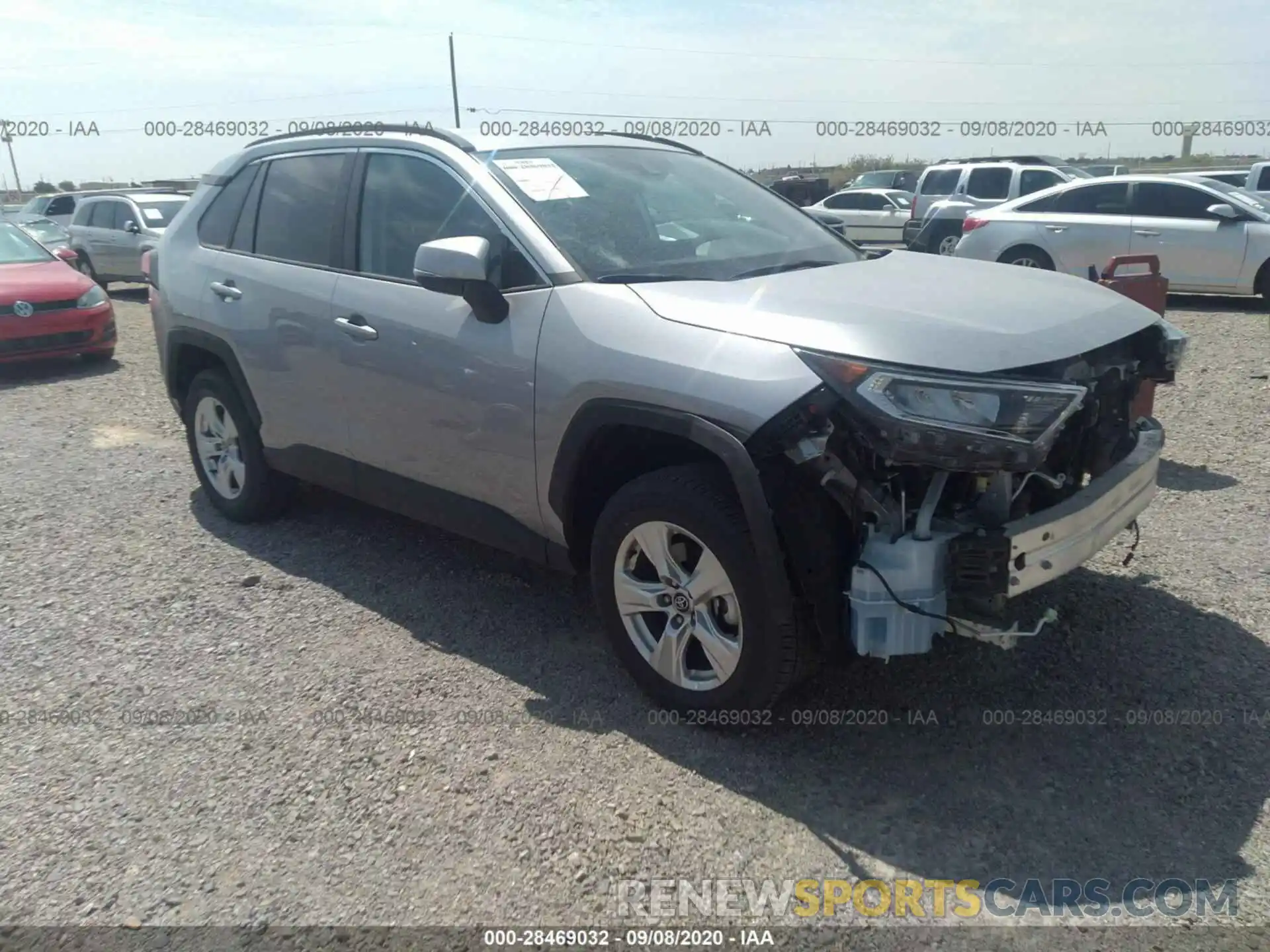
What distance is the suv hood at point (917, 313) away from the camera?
285 cm

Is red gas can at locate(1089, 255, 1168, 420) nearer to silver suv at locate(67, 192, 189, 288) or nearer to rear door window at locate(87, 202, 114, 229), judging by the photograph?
silver suv at locate(67, 192, 189, 288)

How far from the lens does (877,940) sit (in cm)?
247

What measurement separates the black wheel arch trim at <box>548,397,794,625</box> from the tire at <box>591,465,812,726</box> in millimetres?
39

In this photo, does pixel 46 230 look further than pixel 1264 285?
Yes

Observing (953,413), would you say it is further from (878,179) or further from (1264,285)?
(878,179)

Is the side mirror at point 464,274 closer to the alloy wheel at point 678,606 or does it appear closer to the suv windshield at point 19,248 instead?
the alloy wheel at point 678,606

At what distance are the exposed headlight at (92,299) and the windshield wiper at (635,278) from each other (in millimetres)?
8449

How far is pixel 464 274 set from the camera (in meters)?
3.40

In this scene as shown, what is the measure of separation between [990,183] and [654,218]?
47.8ft

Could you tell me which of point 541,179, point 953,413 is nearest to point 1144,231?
point 541,179

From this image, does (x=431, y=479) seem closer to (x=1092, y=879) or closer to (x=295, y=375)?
(x=295, y=375)

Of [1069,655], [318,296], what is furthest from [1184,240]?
[318,296]

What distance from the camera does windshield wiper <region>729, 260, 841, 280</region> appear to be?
356 cm

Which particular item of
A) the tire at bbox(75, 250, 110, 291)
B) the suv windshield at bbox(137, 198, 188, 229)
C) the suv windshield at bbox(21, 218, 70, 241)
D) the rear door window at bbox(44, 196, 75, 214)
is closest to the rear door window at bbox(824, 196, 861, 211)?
the suv windshield at bbox(137, 198, 188, 229)
